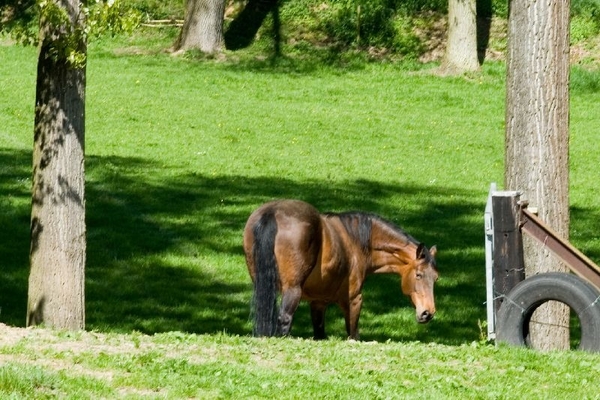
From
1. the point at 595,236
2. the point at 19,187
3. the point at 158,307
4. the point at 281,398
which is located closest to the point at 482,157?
the point at 595,236

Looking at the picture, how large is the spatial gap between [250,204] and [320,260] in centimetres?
858

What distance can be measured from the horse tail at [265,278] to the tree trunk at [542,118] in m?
2.29

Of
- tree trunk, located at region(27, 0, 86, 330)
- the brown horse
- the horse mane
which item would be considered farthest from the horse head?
tree trunk, located at region(27, 0, 86, 330)

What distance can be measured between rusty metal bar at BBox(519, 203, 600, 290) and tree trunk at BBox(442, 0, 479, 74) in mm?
21477

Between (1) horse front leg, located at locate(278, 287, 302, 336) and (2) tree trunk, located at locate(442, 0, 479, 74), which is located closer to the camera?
(1) horse front leg, located at locate(278, 287, 302, 336)

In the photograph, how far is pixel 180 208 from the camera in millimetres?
19406

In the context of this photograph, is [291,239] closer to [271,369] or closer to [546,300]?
[546,300]

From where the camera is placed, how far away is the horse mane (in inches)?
456

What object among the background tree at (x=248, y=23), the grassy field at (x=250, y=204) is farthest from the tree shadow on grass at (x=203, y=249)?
the background tree at (x=248, y=23)

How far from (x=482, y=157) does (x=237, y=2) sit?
14.4 m

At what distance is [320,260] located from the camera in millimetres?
11227

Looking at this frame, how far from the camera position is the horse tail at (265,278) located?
34.4 feet

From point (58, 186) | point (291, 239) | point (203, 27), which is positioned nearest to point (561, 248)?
point (291, 239)

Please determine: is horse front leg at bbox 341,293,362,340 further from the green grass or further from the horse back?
the green grass
